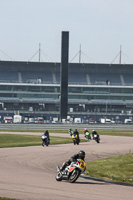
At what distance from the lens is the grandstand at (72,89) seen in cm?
13562

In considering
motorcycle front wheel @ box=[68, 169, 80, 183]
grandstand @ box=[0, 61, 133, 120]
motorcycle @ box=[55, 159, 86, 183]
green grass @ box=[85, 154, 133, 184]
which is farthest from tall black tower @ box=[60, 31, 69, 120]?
motorcycle front wheel @ box=[68, 169, 80, 183]

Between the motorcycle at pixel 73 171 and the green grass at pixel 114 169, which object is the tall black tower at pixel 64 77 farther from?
the motorcycle at pixel 73 171

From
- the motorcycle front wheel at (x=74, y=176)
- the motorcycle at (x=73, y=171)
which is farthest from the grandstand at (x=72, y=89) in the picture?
the motorcycle front wheel at (x=74, y=176)

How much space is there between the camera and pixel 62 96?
92.8 m

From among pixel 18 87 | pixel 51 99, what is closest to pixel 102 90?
pixel 51 99

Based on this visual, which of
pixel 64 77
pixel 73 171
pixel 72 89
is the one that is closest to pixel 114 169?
pixel 73 171

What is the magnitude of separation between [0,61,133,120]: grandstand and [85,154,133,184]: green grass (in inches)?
4122

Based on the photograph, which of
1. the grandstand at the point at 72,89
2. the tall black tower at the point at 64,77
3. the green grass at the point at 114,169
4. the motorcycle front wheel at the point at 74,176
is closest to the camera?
the motorcycle front wheel at the point at 74,176

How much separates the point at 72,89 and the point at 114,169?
115893mm

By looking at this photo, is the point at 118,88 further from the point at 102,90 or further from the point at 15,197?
the point at 15,197

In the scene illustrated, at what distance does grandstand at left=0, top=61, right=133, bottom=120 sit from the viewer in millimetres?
135625

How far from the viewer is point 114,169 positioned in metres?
22.5

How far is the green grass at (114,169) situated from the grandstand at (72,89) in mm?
104693

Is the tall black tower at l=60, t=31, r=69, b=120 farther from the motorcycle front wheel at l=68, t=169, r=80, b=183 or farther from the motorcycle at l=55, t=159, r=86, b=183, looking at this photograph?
the motorcycle front wheel at l=68, t=169, r=80, b=183
